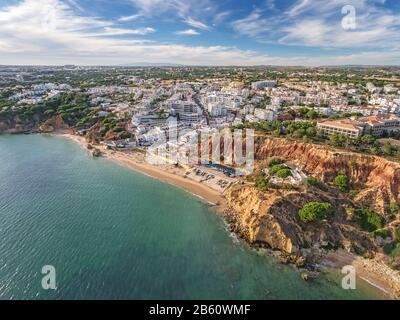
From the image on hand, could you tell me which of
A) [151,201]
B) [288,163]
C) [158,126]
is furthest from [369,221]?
[158,126]

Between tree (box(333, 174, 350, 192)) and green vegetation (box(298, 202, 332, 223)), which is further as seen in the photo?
tree (box(333, 174, 350, 192))

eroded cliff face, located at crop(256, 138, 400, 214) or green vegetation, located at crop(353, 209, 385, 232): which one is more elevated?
eroded cliff face, located at crop(256, 138, 400, 214)

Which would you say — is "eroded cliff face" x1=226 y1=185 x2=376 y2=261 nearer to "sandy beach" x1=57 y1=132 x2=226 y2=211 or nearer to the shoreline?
the shoreline

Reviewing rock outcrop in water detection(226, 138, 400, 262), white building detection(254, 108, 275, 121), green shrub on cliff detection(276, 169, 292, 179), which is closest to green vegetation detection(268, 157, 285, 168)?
rock outcrop in water detection(226, 138, 400, 262)

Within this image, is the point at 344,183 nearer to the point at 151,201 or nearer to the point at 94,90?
the point at 151,201

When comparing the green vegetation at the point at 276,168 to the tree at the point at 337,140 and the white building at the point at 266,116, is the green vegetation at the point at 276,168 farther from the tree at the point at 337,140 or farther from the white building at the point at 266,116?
the white building at the point at 266,116

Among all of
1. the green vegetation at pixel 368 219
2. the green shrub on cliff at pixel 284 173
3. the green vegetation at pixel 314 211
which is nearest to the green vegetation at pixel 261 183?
the green shrub on cliff at pixel 284 173

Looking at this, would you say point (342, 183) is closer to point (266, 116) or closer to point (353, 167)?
point (353, 167)
